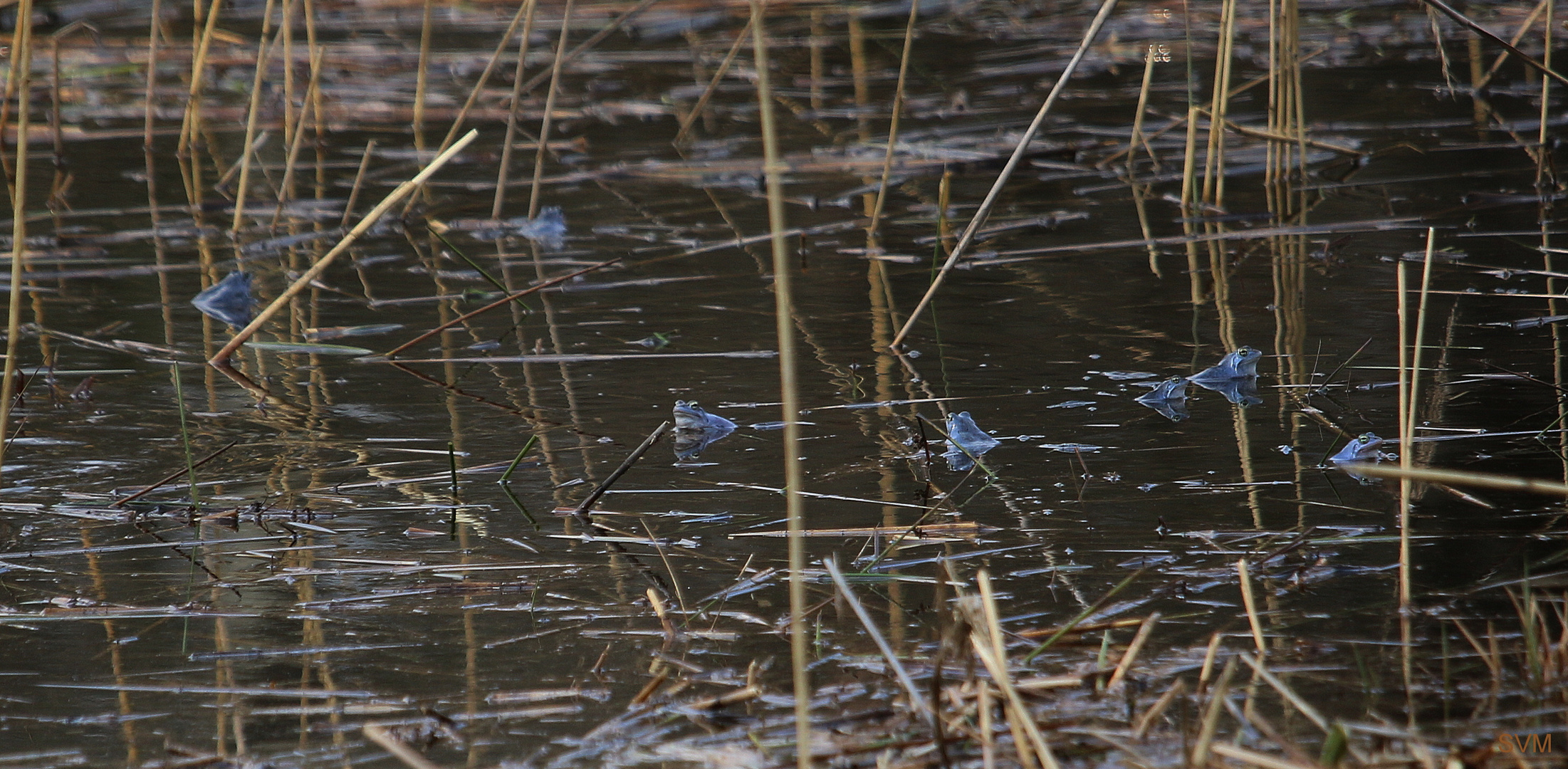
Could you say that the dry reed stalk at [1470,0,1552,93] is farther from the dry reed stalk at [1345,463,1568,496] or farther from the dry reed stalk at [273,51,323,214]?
the dry reed stalk at [273,51,323,214]

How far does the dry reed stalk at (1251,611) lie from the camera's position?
1800 mm

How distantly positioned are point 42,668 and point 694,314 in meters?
2.08

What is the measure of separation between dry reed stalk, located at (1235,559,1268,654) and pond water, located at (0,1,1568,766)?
4 cm

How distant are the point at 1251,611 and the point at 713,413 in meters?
1.41

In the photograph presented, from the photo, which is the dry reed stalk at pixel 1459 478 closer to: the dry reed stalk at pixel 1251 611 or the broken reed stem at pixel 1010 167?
the dry reed stalk at pixel 1251 611

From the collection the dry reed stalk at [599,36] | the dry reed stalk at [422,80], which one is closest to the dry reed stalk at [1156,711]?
the dry reed stalk at [599,36]

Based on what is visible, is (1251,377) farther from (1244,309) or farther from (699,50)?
(699,50)

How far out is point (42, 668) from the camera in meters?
1.97

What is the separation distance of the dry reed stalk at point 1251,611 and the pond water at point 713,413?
1.7 inches

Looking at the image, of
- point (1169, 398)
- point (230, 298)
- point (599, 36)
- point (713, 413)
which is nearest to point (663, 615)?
point (713, 413)

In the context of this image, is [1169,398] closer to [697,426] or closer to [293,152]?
[697,426]

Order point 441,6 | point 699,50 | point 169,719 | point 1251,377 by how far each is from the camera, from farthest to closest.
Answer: point 441,6, point 699,50, point 1251,377, point 169,719

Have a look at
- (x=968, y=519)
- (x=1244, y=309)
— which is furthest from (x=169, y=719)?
(x=1244, y=309)

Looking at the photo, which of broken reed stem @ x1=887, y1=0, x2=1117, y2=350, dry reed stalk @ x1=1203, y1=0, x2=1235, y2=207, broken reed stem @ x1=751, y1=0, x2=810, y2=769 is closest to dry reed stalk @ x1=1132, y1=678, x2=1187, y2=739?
broken reed stem @ x1=751, y1=0, x2=810, y2=769
